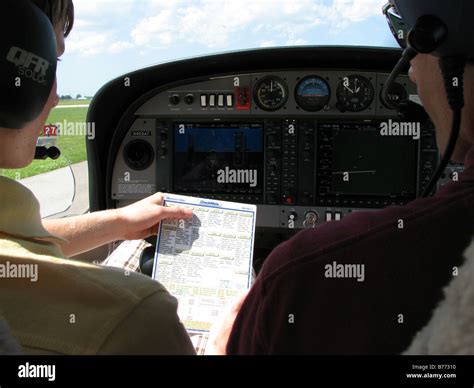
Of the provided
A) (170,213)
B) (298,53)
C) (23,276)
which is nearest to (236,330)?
(23,276)

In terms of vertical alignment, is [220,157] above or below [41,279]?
above

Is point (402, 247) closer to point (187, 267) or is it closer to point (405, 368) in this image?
point (405, 368)

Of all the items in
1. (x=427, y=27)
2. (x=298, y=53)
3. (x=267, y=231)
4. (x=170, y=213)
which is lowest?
(x=267, y=231)

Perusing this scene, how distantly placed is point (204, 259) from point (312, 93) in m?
1.47

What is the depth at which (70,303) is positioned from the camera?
70 cm

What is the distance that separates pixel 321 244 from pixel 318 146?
7.04 ft

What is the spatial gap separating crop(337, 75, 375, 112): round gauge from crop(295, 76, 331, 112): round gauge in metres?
0.07

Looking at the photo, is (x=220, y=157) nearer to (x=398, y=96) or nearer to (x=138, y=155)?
(x=138, y=155)

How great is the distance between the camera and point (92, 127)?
113 inches

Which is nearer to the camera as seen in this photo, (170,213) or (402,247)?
(402,247)

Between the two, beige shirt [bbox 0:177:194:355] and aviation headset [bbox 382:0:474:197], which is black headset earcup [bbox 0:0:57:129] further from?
aviation headset [bbox 382:0:474:197]

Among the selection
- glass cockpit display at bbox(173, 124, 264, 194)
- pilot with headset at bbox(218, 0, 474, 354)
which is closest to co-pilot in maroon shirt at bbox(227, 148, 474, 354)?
pilot with headset at bbox(218, 0, 474, 354)

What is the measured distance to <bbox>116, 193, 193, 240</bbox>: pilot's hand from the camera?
69.2 inches

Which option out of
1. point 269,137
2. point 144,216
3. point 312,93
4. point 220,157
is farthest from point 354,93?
point 144,216
